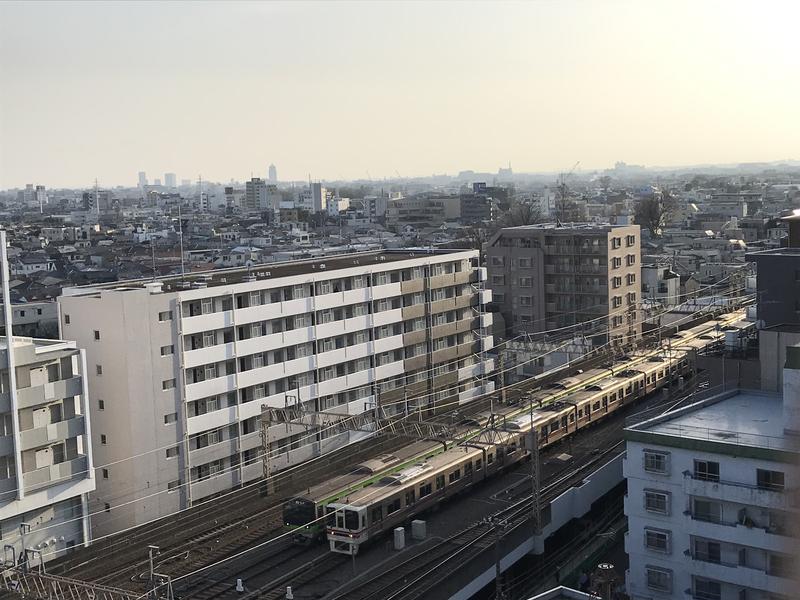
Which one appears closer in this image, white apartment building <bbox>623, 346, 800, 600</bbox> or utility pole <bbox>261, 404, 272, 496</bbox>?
white apartment building <bbox>623, 346, 800, 600</bbox>

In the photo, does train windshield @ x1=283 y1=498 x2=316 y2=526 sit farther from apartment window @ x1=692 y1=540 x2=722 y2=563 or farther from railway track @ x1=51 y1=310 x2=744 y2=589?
apartment window @ x1=692 y1=540 x2=722 y2=563

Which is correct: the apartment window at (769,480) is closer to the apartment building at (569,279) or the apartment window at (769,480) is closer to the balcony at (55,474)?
the balcony at (55,474)

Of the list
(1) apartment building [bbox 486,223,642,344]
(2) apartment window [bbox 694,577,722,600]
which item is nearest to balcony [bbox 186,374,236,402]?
(2) apartment window [bbox 694,577,722,600]

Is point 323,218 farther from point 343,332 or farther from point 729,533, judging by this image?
point 729,533

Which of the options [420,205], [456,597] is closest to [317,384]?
[456,597]

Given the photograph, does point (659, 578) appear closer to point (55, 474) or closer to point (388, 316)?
point (55, 474)
